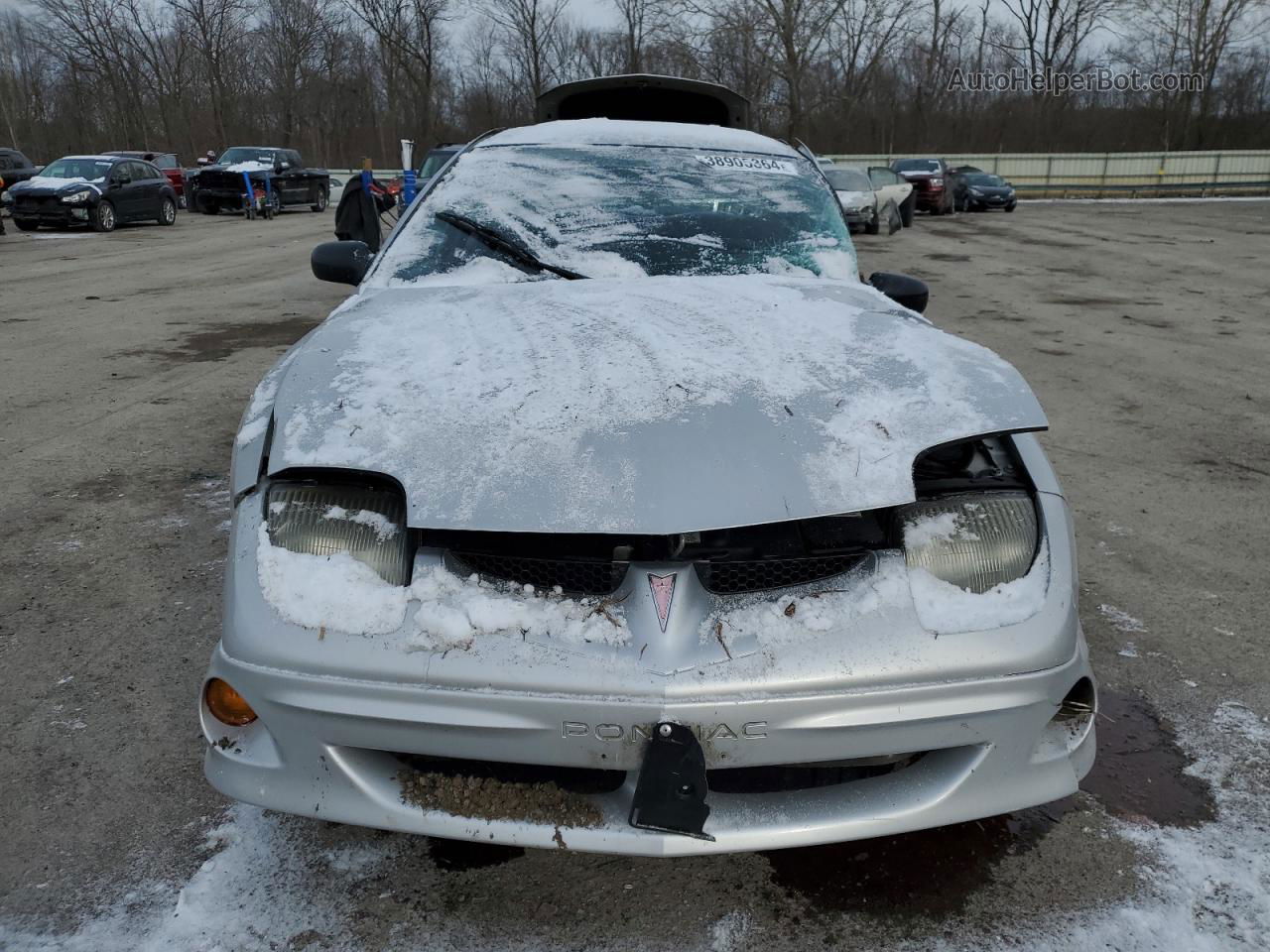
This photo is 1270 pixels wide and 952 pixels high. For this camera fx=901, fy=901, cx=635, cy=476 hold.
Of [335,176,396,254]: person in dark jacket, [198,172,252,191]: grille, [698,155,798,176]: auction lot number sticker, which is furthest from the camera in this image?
[198,172,252,191]: grille

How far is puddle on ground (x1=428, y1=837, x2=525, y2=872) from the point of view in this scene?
6.36ft

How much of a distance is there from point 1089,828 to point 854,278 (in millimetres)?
1834

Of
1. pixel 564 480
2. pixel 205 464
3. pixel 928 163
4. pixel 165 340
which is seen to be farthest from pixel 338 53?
pixel 564 480

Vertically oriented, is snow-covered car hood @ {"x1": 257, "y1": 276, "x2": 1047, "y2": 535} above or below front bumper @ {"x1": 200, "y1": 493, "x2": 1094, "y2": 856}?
above

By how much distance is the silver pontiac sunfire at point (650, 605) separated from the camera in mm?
1578

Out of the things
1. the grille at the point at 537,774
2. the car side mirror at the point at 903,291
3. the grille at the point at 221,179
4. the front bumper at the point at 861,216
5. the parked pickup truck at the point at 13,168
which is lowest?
the grille at the point at 537,774

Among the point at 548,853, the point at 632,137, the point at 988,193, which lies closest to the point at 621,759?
the point at 548,853

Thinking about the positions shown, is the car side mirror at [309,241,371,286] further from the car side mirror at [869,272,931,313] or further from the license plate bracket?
the license plate bracket

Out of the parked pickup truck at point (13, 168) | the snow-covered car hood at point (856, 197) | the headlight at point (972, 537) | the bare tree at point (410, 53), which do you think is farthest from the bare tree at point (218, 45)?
the headlight at point (972, 537)

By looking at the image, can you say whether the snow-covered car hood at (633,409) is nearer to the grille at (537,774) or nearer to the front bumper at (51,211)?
the grille at (537,774)

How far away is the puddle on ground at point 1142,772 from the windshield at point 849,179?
673 inches

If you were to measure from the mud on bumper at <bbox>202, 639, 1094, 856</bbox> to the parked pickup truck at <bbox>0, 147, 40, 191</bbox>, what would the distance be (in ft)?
80.6

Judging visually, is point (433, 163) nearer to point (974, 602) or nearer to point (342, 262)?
point (342, 262)

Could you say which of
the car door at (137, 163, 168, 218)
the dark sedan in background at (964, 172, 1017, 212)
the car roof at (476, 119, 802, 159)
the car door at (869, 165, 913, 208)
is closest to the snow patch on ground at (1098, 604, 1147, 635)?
the car roof at (476, 119, 802, 159)
